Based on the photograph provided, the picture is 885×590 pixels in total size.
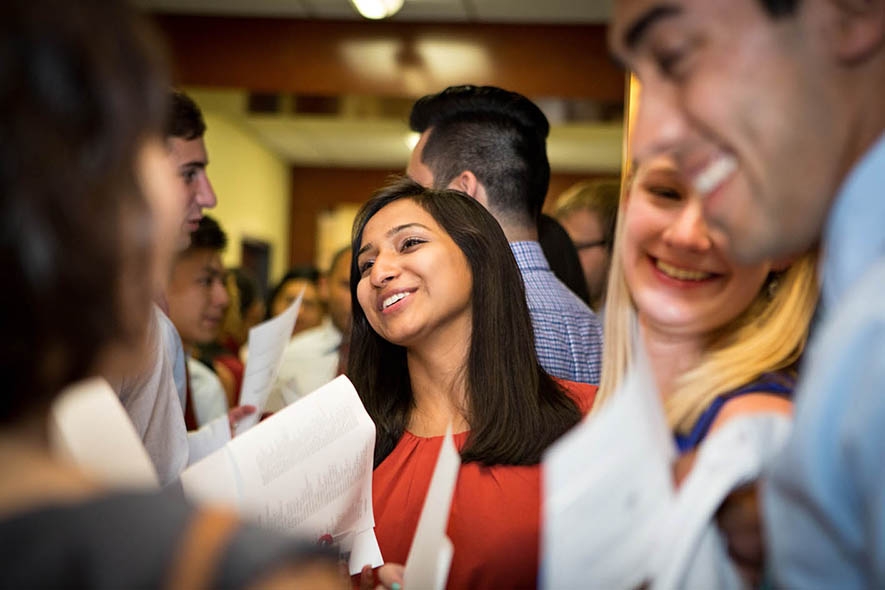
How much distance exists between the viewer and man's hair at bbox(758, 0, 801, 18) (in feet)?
2.57

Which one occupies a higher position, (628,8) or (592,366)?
(628,8)

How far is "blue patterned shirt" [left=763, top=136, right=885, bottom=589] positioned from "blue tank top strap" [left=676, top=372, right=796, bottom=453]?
28cm

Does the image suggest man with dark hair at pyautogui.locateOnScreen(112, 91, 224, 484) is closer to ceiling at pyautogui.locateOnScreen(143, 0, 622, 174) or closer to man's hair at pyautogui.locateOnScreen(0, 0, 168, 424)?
man's hair at pyautogui.locateOnScreen(0, 0, 168, 424)

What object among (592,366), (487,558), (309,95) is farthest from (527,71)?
(487,558)

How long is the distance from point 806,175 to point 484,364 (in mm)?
1196

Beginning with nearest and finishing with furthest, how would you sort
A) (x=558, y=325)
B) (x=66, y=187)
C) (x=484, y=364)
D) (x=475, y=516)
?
1. (x=66, y=187)
2. (x=475, y=516)
3. (x=484, y=364)
4. (x=558, y=325)

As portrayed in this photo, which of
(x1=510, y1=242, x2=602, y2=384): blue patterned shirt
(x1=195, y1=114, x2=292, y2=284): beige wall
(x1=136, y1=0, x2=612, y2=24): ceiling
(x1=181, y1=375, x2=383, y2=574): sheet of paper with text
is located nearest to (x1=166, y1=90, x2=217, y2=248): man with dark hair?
(x1=510, y1=242, x2=602, y2=384): blue patterned shirt

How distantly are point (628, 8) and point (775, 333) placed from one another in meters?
0.46

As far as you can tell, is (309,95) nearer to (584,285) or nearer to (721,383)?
(584,285)

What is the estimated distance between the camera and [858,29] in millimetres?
764

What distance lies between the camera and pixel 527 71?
17.5ft

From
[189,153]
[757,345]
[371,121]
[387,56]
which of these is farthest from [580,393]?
[371,121]

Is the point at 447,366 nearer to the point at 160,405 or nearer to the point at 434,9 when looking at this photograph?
the point at 160,405

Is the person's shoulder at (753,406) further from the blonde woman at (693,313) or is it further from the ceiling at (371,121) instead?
the ceiling at (371,121)
